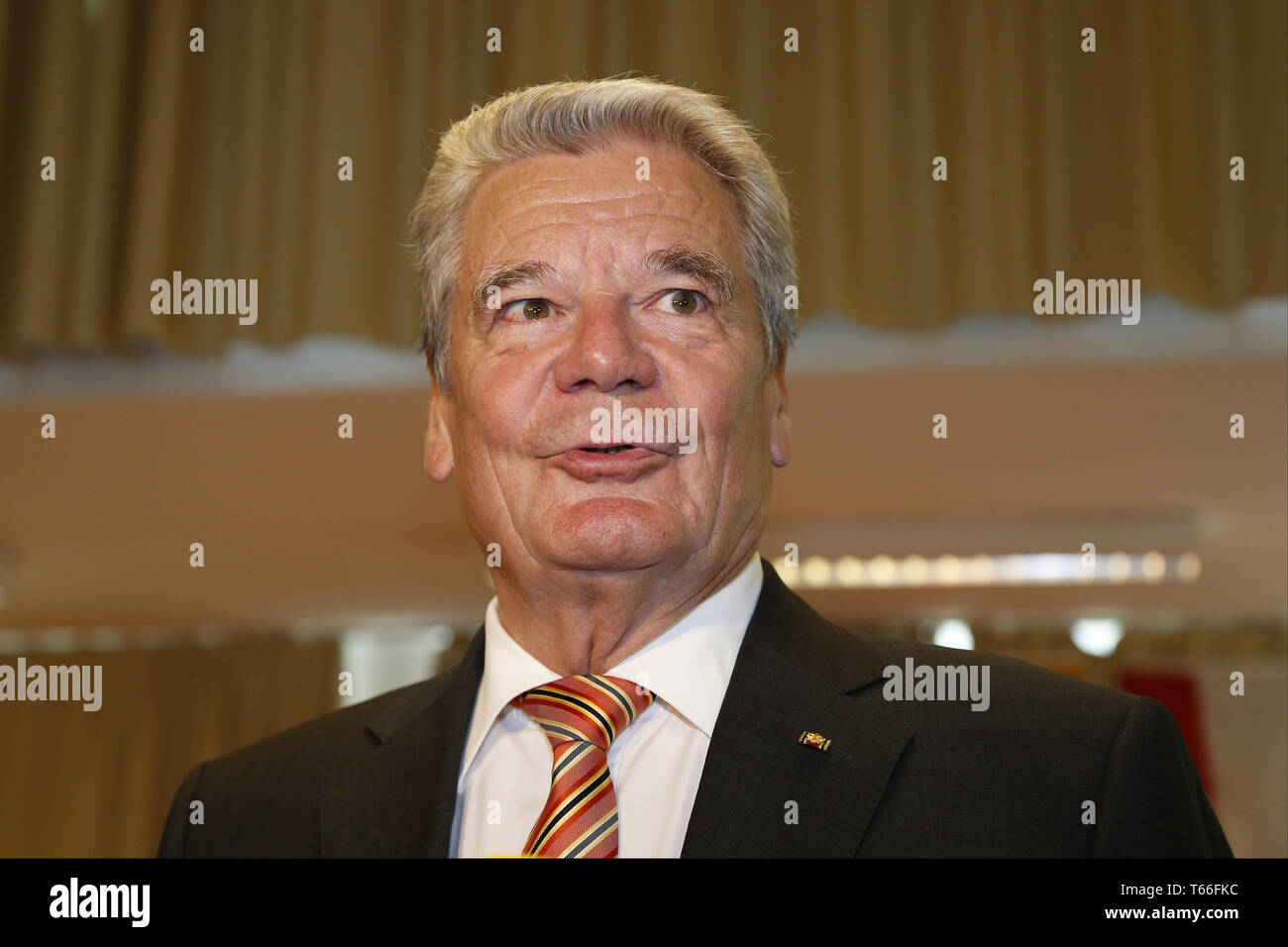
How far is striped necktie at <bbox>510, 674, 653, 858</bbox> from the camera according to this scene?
1.25m

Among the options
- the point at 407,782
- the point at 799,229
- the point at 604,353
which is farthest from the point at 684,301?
the point at 799,229

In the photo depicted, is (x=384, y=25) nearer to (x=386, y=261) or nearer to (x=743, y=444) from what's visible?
(x=386, y=261)

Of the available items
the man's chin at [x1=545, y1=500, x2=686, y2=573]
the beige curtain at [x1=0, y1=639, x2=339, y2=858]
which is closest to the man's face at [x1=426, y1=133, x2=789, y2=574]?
the man's chin at [x1=545, y1=500, x2=686, y2=573]

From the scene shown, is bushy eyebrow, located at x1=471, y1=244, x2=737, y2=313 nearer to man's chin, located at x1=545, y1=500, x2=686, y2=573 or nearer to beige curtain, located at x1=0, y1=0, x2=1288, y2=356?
man's chin, located at x1=545, y1=500, x2=686, y2=573

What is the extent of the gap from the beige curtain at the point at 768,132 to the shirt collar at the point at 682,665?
1457 millimetres

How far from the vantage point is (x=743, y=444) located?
140cm

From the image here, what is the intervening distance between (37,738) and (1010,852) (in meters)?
8.46

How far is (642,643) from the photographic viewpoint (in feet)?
4.53

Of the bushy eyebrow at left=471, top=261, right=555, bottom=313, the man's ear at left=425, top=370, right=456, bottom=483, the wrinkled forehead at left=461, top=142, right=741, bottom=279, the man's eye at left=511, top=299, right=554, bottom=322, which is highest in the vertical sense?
the wrinkled forehead at left=461, top=142, right=741, bottom=279

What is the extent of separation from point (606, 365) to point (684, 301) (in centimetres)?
16

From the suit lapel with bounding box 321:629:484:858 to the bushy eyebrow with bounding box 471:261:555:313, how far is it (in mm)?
411
